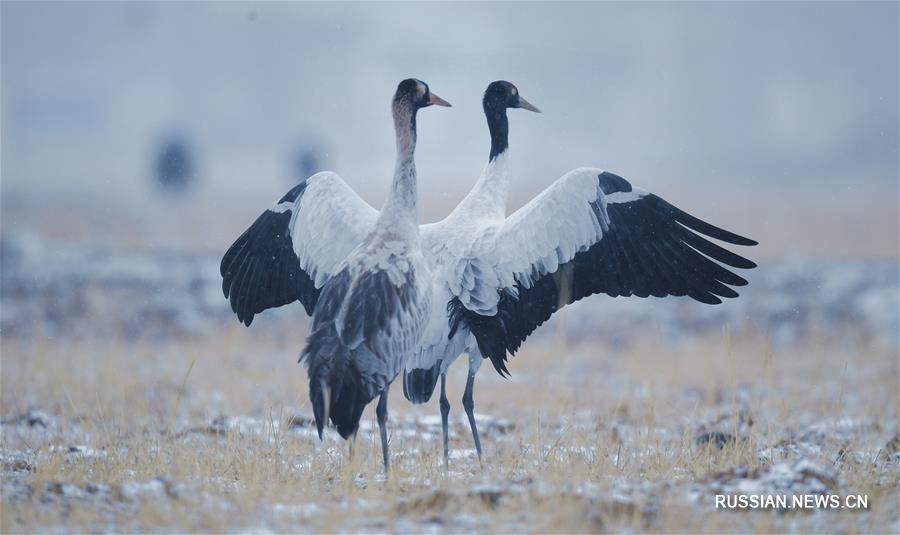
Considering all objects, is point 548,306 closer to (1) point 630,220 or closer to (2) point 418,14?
(1) point 630,220

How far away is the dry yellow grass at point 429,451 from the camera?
4.34m

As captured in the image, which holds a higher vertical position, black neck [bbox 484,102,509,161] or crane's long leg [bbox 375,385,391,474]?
black neck [bbox 484,102,509,161]

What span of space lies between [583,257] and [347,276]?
1.62 meters

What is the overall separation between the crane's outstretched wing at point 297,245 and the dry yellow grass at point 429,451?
85 cm

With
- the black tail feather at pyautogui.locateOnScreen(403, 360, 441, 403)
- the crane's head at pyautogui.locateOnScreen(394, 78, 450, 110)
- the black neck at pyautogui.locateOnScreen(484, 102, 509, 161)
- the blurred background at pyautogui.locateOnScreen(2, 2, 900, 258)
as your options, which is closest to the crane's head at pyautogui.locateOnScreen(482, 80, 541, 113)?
the black neck at pyautogui.locateOnScreen(484, 102, 509, 161)

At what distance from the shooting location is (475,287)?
20.9 feet

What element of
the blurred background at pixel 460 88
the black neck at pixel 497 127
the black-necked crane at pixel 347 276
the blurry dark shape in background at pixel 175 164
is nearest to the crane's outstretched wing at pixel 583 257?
the black-necked crane at pixel 347 276

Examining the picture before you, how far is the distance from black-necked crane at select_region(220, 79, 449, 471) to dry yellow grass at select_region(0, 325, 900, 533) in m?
0.50

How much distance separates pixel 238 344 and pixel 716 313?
680cm

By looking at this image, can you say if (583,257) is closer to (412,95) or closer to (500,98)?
(412,95)

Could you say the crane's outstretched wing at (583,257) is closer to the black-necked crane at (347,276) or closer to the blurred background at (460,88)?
the black-necked crane at (347,276)

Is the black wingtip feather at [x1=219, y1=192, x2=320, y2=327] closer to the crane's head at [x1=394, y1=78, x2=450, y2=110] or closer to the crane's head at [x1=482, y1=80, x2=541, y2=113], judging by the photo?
the crane's head at [x1=394, y1=78, x2=450, y2=110]

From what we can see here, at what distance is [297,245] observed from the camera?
6844 millimetres

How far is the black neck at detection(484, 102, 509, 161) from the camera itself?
7.41 metres
